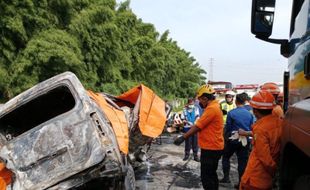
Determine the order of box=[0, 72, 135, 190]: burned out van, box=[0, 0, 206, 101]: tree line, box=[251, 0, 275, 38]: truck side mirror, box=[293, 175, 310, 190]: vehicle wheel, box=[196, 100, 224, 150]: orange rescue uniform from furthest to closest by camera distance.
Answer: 1. box=[0, 0, 206, 101]: tree line
2. box=[196, 100, 224, 150]: orange rescue uniform
3. box=[0, 72, 135, 190]: burned out van
4. box=[251, 0, 275, 38]: truck side mirror
5. box=[293, 175, 310, 190]: vehicle wheel

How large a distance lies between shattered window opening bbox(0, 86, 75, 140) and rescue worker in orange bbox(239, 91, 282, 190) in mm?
2278

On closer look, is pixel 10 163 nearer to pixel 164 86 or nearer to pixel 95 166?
pixel 95 166

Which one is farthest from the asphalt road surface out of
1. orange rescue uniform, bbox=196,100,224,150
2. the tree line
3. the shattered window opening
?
the tree line

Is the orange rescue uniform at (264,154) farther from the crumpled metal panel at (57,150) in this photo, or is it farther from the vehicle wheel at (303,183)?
the crumpled metal panel at (57,150)

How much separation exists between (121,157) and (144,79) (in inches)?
950

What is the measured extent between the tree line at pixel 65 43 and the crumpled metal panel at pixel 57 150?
1085 cm

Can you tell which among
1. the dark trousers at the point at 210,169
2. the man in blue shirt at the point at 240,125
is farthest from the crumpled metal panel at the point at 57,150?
the man in blue shirt at the point at 240,125

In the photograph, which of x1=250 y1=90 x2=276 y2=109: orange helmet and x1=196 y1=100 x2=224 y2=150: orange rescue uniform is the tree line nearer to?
x1=196 y1=100 x2=224 y2=150: orange rescue uniform

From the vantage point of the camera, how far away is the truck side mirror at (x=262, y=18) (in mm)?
2998

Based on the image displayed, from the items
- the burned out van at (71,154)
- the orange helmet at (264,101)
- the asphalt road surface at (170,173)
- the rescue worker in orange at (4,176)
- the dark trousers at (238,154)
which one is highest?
the orange helmet at (264,101)

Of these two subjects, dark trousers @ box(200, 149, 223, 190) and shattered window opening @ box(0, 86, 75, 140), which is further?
dark trousers @ box(200, 149, 223, 190)

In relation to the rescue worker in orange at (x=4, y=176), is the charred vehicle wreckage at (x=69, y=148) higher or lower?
higher

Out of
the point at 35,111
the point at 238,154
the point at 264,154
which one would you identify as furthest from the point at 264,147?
the point at 238,154

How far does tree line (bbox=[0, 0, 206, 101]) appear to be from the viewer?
14953 mm
